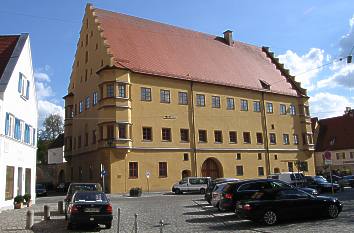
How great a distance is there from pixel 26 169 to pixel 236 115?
3027 centimetres

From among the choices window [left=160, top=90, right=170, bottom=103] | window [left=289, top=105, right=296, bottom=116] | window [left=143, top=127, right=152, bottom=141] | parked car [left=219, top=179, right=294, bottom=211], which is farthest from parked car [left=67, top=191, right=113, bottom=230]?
window [left=289, top=105, right=296, bottom=116]

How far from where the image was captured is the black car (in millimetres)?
16125

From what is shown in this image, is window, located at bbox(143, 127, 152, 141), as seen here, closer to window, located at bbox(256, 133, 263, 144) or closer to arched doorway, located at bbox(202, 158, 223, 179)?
arched doorway, located at bbox(202, 158, 223, 179)

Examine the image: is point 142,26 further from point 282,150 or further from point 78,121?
point 282,150

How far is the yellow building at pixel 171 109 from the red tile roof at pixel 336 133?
58.2 ft

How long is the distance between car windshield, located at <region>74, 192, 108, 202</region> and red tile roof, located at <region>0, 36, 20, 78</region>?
41.2ft

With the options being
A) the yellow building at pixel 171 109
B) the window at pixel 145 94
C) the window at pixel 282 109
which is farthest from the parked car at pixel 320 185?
the window at pixel 282 109

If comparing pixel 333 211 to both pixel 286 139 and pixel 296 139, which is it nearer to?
pixel 286 139

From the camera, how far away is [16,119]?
27.8 meters

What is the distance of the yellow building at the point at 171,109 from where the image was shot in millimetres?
45562

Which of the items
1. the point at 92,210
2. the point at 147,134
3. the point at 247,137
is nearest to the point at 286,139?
the point at 247,137

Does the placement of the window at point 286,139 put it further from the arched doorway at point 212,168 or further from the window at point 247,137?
the arched doorway at point 212,168

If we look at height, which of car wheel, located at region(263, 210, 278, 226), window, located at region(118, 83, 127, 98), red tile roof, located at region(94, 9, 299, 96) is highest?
red tile roof, located at region(94, 9, 299, 96)

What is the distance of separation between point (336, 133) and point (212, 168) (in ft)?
119
